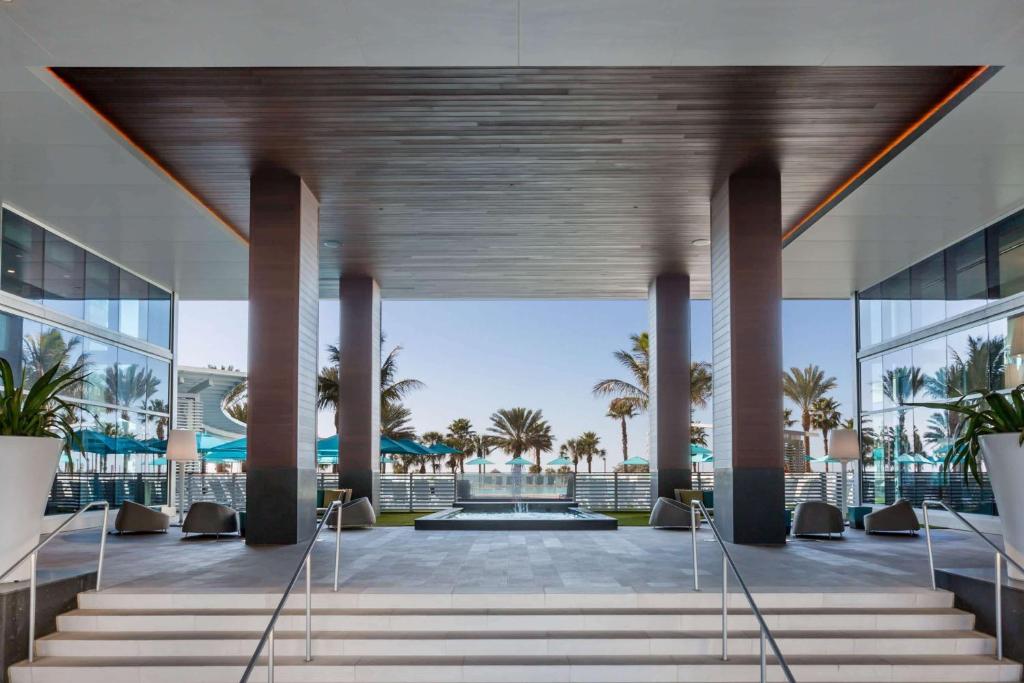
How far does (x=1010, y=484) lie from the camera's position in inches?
295

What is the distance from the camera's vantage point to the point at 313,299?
528 inches

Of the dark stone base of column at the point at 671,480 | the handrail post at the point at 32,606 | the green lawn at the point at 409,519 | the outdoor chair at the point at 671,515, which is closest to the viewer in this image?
the handrail post at the point at 32,606

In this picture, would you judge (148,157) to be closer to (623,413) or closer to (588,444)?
(623,413)

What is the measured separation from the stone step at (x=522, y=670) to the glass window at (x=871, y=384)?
13595 mm

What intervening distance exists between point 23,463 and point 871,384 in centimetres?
1779

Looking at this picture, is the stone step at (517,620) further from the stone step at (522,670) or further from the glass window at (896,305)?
the glass window at (896,305)

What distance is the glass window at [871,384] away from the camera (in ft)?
65.8

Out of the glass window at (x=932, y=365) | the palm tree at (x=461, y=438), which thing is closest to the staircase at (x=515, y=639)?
the glass window at (x=932, y=365)

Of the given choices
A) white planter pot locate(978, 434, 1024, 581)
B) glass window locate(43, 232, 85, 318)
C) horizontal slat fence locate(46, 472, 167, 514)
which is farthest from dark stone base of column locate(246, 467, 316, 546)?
white planter pot locate(978, 434, 1024, 581)

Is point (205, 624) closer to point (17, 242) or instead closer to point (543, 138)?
point (543, 138)

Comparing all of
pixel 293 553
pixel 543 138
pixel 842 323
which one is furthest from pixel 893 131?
pixel 842 323

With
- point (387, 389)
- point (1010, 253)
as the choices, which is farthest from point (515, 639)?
point (387, 389)

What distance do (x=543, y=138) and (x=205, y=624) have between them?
6.67 meters

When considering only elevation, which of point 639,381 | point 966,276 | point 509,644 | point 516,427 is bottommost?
point 509,644
